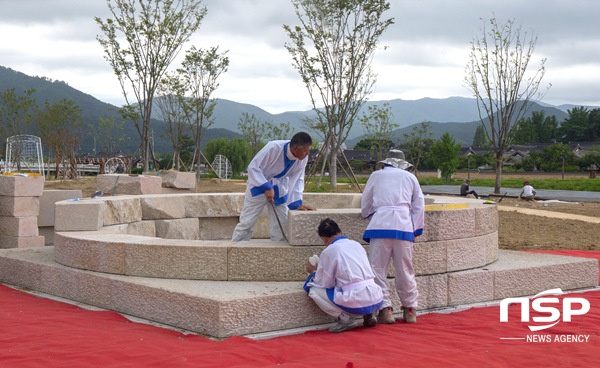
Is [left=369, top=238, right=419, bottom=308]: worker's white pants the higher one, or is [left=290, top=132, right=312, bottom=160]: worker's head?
[left=290, top=132, right=312, bottom=160]: worker's head

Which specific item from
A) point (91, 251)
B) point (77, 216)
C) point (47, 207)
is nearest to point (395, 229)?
→ point (91, 251)

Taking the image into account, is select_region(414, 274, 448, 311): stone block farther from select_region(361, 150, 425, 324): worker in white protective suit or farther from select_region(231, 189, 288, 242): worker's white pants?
select_region(231, 189, 288, 242): worker's white pants

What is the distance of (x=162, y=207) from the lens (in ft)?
24.1

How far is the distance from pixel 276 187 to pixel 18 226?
14.0 ft

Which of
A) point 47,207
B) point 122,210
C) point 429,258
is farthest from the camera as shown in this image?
point 47,207

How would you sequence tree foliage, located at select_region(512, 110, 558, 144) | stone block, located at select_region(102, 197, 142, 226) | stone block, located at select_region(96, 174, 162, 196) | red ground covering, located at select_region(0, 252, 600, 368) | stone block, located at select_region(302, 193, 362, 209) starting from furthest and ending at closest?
tree foliage, located at select_region(512, 110, 558, 144)
stone block, located at select_region(96, 174, 162, 196)
stone block, located at select_region(302, 193, 362, 209)
stone block, located at select_region(102, 197, 142, 226)
red ground covering, located at select_region(0, 252, 600, 368)

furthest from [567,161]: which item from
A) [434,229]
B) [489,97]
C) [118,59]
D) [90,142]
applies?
[90,142]

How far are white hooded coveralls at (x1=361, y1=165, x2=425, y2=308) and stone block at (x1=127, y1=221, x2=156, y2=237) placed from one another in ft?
12.9

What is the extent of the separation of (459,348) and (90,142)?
140583 millimetres

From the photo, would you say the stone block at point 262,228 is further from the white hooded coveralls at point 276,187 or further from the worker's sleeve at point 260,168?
the worker's sleeve at point 260,168

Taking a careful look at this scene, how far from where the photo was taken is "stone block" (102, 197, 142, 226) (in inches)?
244

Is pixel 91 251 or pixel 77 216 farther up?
pixel 77 216

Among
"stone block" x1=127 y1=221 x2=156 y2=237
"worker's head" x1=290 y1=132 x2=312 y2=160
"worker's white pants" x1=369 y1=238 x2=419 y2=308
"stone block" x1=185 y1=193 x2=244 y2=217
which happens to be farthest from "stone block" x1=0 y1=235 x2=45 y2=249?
"worker's white pants" x1=369 y1=238 x2=419 y2=308

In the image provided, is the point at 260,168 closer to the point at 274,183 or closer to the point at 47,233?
the point at 274,183
